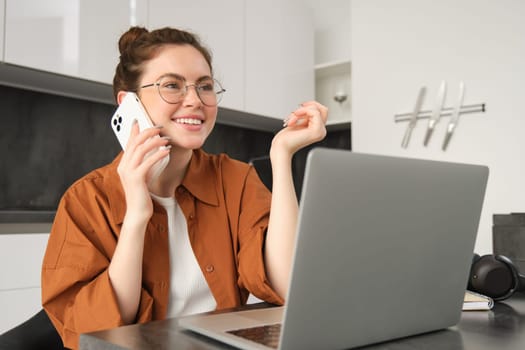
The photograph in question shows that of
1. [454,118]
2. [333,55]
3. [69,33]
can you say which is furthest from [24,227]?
[333,55]

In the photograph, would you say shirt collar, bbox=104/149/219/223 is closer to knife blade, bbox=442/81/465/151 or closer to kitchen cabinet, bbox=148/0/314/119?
kitchen cabinet, bbox=148/0/314/119

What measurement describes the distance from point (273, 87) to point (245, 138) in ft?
1.64

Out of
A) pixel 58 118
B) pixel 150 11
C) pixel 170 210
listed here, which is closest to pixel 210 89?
pixel 170 210

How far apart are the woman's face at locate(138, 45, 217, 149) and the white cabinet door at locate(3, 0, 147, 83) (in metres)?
1.02

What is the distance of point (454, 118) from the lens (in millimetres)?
2662

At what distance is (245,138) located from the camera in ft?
11.4

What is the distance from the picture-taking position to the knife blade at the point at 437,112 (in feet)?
8.86

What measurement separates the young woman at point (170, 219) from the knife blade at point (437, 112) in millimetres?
1711

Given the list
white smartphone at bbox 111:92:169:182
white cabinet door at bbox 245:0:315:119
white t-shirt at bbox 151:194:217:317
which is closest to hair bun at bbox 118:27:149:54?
white smartphone at bbox 111:92:169:182

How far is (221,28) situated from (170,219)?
187 cm

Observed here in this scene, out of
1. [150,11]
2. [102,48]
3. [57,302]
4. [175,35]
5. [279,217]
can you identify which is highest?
[150,11]

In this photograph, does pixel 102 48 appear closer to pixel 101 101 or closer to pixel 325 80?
pixel 101 101

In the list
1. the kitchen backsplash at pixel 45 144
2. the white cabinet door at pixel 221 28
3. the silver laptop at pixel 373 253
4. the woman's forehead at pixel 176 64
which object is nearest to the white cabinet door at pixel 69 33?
the white cabinet door at pixel 221 28

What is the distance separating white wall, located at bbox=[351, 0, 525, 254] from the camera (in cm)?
248
